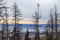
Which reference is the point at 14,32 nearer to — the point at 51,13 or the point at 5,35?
the point at 5,35

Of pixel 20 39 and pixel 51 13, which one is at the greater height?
pixel 51 13

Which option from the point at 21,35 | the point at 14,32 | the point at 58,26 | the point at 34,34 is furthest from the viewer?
the point at 58,26

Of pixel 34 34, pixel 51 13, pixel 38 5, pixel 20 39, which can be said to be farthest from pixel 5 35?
pixel 51 13

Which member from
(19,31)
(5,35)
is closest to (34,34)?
(19,31)

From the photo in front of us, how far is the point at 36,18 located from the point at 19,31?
20.8 feet

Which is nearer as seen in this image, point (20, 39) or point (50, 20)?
point (20, 39)

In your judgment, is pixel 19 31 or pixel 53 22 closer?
pixel 19 31

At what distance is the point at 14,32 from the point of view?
1587 inches

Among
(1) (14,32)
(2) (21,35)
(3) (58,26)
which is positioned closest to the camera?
(1) (14,32)

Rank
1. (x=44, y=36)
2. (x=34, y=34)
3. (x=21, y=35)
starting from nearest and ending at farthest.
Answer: (x=21, y=35) → (x=34, y=34) → (x=44, y=36)

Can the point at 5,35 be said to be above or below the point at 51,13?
below

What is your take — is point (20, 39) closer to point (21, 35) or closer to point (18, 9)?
point (21, 35)

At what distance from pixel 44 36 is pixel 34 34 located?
393 centimetres

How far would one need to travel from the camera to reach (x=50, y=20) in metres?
54.5
